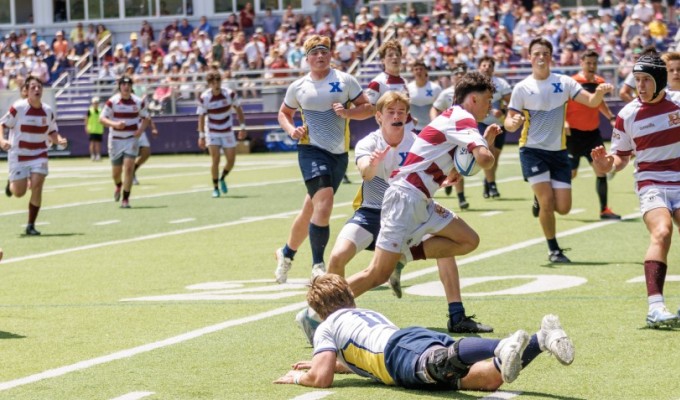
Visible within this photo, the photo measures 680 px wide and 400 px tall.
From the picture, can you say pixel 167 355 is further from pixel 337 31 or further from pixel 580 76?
pixel 337 31

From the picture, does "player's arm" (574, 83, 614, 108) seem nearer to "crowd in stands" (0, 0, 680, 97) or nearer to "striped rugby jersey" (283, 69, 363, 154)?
"striped rugby jersey" (283, 69, 363, 154)

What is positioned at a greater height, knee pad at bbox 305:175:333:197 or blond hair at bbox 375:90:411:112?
blond hair at bbox 375:90:411:112

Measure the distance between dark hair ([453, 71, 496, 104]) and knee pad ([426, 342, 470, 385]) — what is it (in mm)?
2284

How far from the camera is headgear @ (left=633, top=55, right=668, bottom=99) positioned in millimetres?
9523

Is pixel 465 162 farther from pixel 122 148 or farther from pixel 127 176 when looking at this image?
pixel 122 148

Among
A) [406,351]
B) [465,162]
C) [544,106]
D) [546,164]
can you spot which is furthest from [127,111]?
[406,351]

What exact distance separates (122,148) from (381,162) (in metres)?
13.7

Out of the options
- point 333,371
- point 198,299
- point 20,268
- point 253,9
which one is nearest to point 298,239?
point 198,299

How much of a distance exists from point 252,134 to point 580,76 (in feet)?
70.9

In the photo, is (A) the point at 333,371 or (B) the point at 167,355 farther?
(B) the point at 167,355

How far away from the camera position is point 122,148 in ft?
74.2

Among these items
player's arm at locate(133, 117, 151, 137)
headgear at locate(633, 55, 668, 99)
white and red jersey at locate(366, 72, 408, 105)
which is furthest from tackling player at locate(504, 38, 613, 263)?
player's arm at locate(133, 117, 151, 137)

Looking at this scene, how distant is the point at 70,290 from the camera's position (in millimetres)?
12172

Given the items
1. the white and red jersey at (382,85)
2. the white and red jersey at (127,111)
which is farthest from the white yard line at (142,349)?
the white and red jersey at (127,111)
